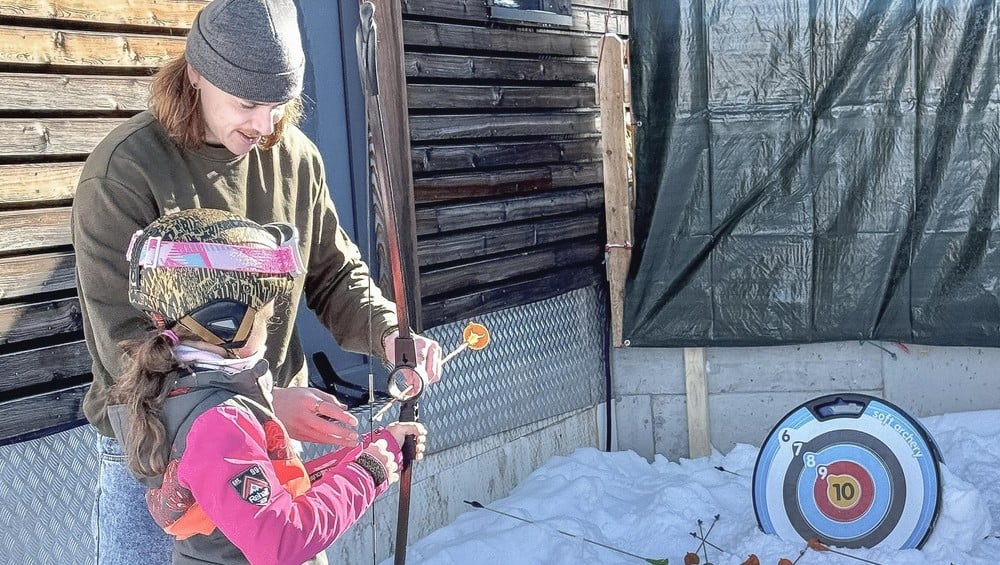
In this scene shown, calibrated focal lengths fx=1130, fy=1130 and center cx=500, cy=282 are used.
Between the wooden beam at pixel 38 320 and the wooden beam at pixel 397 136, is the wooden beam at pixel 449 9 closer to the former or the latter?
the wooden beam at pixel 397 136

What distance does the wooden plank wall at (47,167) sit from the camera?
106 inches

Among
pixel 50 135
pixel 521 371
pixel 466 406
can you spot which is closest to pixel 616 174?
pixel 521 371

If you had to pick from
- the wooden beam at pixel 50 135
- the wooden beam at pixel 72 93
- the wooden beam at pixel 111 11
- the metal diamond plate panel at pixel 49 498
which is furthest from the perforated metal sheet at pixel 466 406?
the wooden beam at pixel 111 11

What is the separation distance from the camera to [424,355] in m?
2.24

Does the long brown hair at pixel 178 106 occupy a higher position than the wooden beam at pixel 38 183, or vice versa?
the long brown hair at pixel 178 106

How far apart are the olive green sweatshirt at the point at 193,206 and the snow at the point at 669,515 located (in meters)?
1.78

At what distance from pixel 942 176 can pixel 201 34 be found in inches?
148

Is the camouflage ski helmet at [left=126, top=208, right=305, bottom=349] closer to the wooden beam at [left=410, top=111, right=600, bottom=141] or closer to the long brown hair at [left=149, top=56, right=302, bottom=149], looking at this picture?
the long brown hair at [left=149, top=56, right=302, bottom=149]

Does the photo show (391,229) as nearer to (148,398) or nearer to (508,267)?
(148,398)

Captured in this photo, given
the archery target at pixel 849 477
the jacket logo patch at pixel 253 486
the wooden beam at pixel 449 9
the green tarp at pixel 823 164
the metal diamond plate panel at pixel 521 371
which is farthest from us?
the green tarp at pixel 823 164

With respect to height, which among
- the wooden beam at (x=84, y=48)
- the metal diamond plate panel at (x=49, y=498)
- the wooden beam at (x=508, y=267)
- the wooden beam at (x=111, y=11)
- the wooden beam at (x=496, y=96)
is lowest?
the metal diamond plate panel at (x=49, y=498)

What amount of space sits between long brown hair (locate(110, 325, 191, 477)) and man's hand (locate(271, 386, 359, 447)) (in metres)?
0.28

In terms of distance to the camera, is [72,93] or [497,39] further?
[497,39]

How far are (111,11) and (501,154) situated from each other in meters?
1.99
